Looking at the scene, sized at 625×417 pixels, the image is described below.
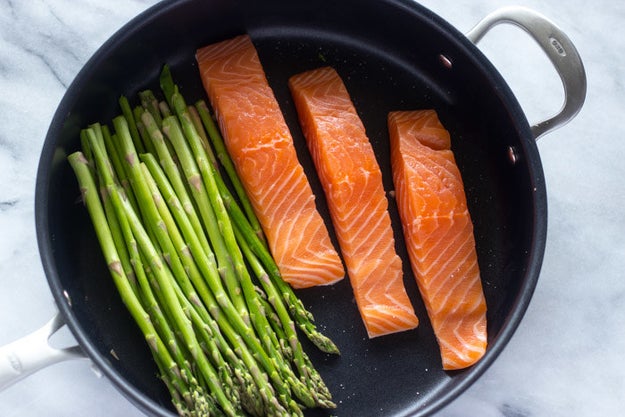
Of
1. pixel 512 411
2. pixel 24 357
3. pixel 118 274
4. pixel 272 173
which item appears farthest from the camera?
pixel 512 411

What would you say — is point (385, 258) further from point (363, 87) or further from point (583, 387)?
point (583, 387)

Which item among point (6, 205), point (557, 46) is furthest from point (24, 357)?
point (557, 46)

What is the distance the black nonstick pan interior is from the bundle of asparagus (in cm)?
12

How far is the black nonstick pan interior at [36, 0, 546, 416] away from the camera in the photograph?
2.91m

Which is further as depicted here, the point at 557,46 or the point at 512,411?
the point at 512,411

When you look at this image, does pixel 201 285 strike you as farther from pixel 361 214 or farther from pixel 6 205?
pixel 6 205

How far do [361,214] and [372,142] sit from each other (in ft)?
1.08

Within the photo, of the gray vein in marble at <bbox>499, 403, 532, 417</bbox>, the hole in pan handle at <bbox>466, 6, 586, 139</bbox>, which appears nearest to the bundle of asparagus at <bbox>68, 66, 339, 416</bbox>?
the gray vein in marble at <bbox>499, 403, 532, 417</bbox>

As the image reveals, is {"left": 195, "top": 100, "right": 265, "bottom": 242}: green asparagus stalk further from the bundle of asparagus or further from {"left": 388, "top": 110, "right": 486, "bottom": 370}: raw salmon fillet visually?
{"left": 388, "top": 110, "right": 486, "bottom": 370}: raw salmon fillet

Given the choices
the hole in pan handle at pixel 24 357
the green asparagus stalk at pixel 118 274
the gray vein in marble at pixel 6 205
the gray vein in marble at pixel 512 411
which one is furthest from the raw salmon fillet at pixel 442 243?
the gray vein in marble at pixel 6 205

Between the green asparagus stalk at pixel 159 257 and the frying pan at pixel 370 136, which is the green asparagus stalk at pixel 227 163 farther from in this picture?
the green asparagus stalk at pixel 159 257

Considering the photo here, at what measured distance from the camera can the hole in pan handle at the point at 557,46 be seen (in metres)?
2.88

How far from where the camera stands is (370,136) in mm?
3191

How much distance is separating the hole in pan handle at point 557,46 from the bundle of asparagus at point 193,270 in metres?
1.14
